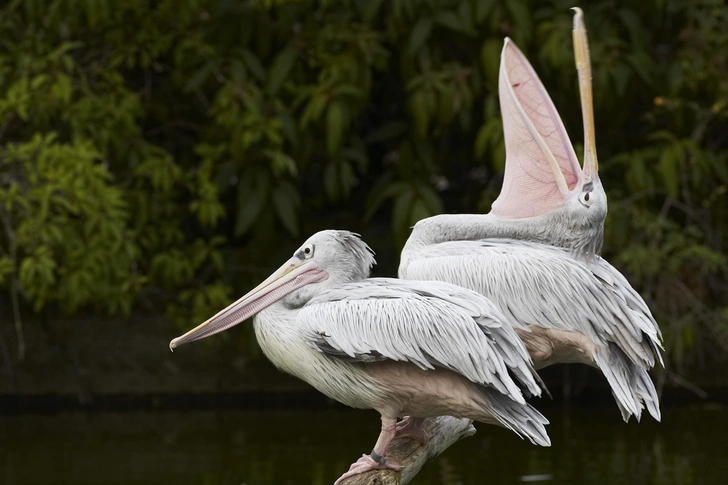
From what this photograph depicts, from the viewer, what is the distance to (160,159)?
7.03 meters

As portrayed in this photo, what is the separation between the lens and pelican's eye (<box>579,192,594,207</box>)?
127 inches

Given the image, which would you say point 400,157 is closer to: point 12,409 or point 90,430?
point 90,430

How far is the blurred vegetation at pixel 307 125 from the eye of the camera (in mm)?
6523

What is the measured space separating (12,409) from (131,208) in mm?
1657

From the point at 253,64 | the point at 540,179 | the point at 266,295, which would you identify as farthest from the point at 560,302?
the point at 253,64

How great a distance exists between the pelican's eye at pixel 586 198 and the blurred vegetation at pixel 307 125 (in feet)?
10.8

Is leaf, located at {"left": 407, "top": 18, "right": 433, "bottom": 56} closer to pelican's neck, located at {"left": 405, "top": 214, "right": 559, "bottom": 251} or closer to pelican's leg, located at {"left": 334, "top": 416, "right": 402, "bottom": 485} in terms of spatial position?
pelican's neck, located at {"left": 405, "top": 214, "right": 559, "bottom": 251}

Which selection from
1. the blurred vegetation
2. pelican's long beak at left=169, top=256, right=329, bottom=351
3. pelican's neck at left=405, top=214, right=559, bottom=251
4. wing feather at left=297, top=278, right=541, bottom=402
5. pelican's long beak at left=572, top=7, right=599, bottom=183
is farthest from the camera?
the blurred vegetation

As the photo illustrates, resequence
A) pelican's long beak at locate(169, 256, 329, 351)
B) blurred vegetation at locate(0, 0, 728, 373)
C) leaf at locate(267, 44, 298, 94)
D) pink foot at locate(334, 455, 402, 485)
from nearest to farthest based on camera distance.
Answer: pink foot at locate(334, 455, 402, 485), pelican's long beak at locate(169, 256, 329, 351), blurred vegetation at locate(0, 0, 728, 373), leaf at locate(267, 44, 298, 94)

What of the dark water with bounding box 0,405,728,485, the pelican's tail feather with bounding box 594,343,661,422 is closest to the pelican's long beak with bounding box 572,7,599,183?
the pelican's tail feather with bounding box 594,343,661,422

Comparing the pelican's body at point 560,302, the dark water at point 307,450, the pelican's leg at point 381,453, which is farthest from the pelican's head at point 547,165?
the dark water at point 307,450

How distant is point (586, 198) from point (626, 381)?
1.77ft

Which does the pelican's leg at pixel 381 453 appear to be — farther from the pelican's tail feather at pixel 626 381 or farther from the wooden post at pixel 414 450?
the pelican's tail feather at pixel 626 381

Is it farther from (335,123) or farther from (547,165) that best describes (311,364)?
(335,123)
